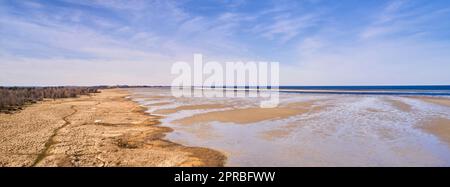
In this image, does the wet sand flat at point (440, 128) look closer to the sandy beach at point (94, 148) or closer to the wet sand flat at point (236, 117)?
the wet sand flat at point (236, 117)

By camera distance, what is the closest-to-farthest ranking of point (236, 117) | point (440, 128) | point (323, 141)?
point (323, 141)
point (440, 128)
point (236, 117)

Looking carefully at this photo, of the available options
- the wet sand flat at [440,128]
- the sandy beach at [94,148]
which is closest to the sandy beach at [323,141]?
the wet sand flat at [440,128]

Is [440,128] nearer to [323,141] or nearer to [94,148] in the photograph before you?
[323,141]

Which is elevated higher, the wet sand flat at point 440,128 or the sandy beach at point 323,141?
the wet sand flat at point 440,128

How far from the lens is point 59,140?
10180mm

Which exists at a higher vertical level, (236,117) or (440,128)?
(440,128)

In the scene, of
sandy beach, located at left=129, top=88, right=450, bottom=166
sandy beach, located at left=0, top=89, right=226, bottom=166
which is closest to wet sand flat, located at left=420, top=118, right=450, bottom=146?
sandy beach, located at left=129, top=88, right=450, bottom=166

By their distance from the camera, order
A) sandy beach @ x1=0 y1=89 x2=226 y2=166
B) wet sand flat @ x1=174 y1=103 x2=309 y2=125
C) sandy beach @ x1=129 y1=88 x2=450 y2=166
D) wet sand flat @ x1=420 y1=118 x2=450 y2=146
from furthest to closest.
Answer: wet sand flat @ x1=174 y1=103 x2=309 y2=125
wet sand flat @ x1=420 y1=118 x2=450 y2=146
sandy beach @ x1=129 y1=88 x2=450 y2=166
sandy beach @ x1=0 y1=89 x2=226 y2=166

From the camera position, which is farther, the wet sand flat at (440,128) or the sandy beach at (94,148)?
the wet sand flat at (440,128)

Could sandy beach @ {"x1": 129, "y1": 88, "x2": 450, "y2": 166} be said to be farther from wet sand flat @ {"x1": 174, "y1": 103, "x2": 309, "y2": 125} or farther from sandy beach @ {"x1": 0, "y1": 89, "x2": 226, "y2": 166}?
sandy beach @ {"x1": 0, "y1": 89, "x2": 226, "y2": 166}

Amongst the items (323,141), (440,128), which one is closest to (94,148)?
(323,141)

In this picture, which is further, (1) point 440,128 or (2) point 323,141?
(1) point 440,128
